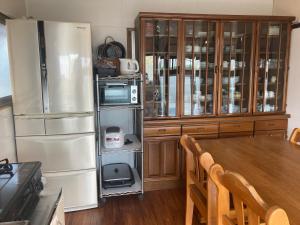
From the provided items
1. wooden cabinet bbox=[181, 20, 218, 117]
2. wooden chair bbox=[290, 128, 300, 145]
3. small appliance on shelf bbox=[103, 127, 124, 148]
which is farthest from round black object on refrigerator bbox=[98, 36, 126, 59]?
wooden chair bbox=[290, 128, 300, 145]

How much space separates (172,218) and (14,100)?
1.78 meters

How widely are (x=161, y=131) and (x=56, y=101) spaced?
1.14 metres

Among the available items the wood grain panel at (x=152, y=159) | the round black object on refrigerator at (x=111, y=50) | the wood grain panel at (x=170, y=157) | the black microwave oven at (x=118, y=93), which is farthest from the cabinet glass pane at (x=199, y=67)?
the round black object on refrigerator at (x=111, y=50)

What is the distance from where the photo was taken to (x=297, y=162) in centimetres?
176

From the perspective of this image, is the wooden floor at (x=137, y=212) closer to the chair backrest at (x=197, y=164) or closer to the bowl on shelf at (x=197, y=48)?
the chair backrest at (x=197, y=164)

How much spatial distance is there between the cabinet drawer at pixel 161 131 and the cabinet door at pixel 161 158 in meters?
0.06

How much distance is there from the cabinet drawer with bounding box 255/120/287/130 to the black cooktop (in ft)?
8.12

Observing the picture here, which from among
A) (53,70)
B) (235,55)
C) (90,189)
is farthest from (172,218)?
(235,55)

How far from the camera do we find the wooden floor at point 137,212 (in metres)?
2.42

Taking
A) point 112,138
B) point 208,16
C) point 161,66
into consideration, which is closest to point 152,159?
Answer: point 112,138

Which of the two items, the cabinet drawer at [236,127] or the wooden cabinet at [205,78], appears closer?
the wooden cabinet at [205,78]

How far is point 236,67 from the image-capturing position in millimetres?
Answer: 3092

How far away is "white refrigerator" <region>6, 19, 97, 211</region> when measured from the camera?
→ 7.37 ft

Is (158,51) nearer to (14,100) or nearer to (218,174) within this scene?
(14,100)
